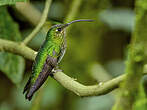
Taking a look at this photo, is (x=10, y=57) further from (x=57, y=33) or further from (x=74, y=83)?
(x=74, y=83)

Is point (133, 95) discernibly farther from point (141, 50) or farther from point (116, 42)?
point (116, 42)

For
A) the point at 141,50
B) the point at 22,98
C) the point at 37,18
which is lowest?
the point at 22,98

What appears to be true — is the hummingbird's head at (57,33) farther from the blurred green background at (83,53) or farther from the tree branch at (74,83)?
the blurred green background at (83,53)

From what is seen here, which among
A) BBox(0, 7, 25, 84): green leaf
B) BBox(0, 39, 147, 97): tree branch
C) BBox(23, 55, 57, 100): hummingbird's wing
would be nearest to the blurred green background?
BBox(0, 7, 25, 84): green leaf

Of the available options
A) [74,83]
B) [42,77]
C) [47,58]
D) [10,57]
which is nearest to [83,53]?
[10,57]

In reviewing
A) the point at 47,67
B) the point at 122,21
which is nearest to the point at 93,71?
the point at 122,21

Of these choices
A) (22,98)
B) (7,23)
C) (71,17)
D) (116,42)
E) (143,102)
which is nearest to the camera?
(143,102)

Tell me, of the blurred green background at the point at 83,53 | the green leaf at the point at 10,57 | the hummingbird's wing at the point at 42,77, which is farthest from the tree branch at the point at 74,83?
the blurred green background at the point at 83,53

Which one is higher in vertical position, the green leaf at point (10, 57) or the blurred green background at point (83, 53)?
the green leaf at point (10, 57)
